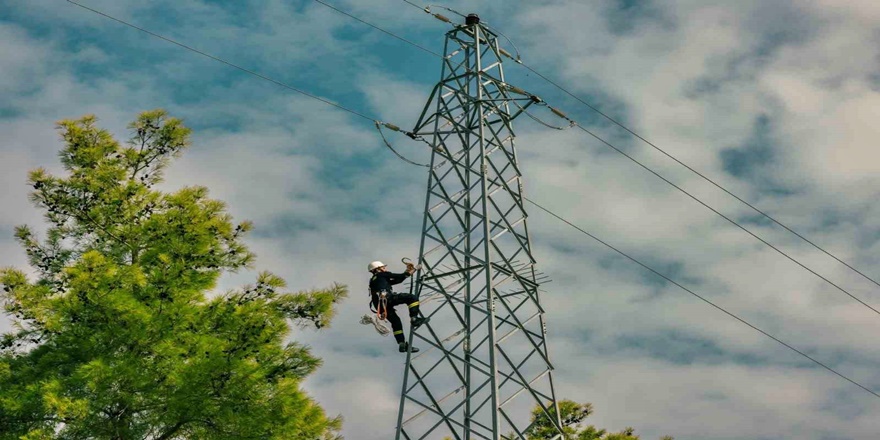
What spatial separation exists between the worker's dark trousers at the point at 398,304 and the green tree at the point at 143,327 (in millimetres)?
1394

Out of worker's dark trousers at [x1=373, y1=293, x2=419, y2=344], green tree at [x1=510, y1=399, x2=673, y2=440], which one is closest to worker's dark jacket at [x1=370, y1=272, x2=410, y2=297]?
worker's dark trousers at [x1=373, y1=293, x2=419, y2=344]

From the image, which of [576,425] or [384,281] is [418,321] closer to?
[384,281]

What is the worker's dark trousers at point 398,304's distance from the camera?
1184cm

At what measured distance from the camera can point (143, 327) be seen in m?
11.3

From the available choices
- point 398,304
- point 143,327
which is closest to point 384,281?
point 398,304

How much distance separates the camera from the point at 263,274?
1265 cm

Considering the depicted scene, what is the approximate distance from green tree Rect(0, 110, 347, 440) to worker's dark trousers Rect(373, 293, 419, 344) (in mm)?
1394

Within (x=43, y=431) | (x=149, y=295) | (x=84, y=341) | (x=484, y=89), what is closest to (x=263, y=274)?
(x=149, y=295)

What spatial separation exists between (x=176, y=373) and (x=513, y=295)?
4.51 m

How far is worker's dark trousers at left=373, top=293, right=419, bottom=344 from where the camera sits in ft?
38.8

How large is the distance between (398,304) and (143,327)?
10.9ft

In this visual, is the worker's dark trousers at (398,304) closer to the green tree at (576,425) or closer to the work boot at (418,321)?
the work boot at (418,321)

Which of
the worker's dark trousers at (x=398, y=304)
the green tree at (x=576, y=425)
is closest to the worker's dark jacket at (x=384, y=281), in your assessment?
the worker's dark trousers at (x=398, y=304)

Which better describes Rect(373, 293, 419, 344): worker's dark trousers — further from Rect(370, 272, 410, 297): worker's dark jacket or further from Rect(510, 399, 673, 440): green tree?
Rect(510, 399, 673, 440): green tree
